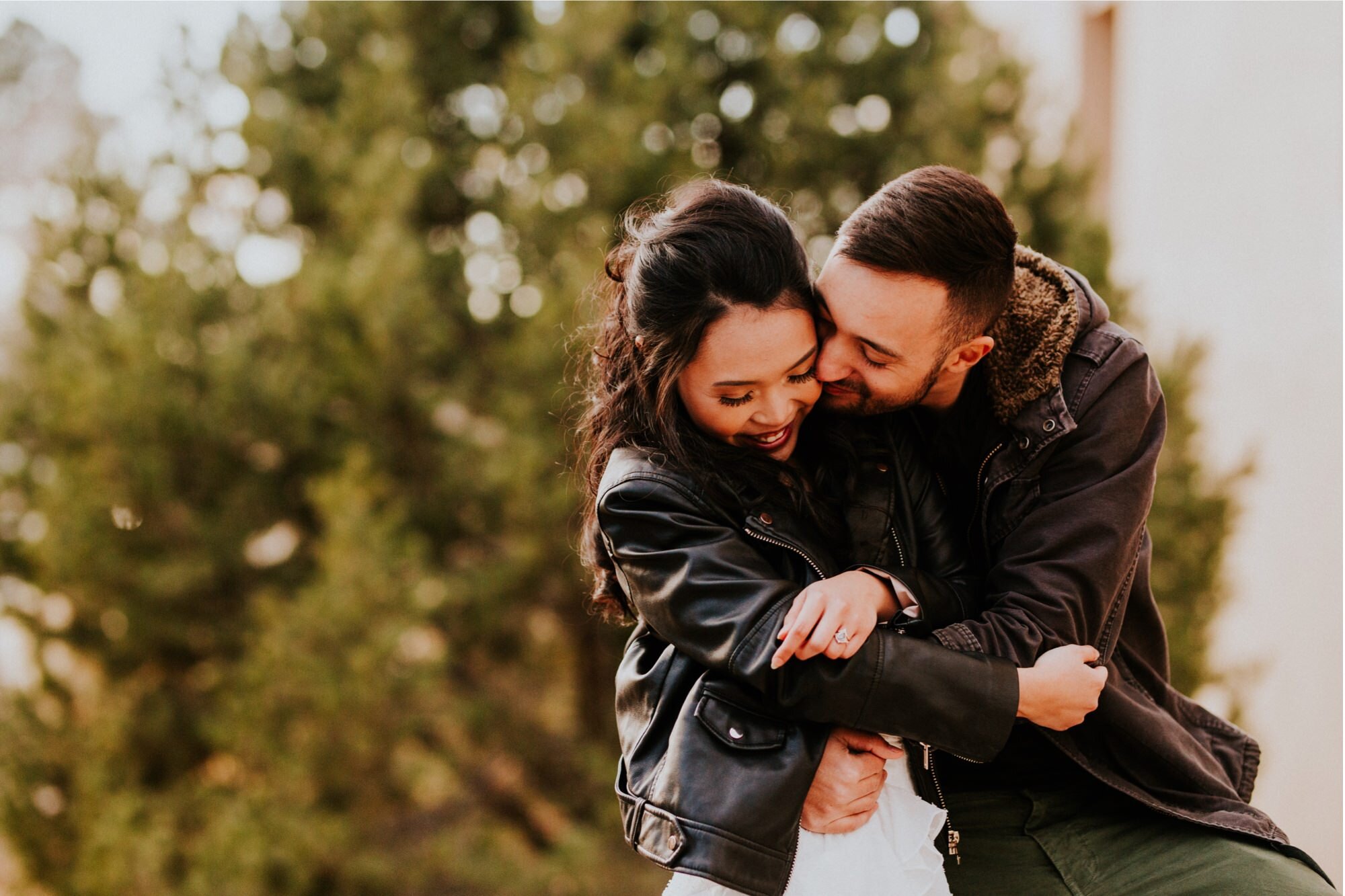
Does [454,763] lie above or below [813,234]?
below

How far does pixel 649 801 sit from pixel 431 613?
3.28 meters

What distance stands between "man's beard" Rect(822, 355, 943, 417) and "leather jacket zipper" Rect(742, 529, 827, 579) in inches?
12.3

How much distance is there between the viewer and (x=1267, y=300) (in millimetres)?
4434

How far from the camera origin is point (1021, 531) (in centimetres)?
189

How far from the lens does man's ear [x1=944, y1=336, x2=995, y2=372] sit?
194cm

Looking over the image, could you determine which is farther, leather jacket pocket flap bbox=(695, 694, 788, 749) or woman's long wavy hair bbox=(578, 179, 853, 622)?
woman's long wavy hair bbox=(578, 179, 853, 622)

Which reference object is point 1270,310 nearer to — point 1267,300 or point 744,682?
point 1267,300

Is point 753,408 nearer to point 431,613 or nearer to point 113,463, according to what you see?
point 431,613

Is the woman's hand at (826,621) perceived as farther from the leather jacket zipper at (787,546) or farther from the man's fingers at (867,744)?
the man's fingers at (867,744)

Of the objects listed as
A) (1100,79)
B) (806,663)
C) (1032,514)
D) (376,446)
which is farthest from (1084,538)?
(1100,79)

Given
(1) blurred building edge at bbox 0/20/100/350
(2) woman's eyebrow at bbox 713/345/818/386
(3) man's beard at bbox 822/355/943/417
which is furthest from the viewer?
(1) blurred building edge at bbox 0/20/100/350

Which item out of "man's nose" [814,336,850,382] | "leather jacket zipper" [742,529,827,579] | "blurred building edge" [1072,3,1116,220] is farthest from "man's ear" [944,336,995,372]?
"blurred building edge" [1072,3,1116,220]

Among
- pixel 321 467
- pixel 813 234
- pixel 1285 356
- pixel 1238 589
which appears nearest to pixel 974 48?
pixel 813 234

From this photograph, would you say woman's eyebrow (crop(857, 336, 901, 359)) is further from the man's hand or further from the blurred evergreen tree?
the blurred evergreen tree
